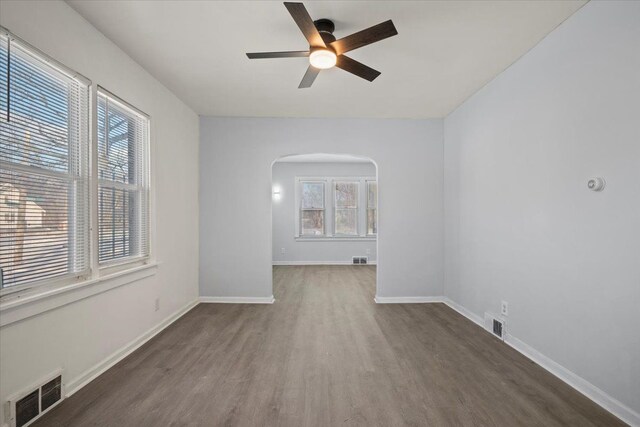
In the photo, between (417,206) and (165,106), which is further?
(417,206)

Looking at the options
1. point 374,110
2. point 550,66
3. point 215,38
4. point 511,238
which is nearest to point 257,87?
point 215,38

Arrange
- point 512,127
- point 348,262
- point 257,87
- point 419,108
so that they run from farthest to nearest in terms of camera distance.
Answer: point 348,262 < point 419,108 < point 257,87 < point 512,127

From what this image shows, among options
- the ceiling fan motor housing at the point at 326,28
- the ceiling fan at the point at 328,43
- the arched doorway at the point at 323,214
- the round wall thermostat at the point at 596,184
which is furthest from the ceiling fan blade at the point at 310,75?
the arched doorway at the point at 323,214

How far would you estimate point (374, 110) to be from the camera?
4.32 meters

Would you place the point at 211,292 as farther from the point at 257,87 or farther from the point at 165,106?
the point at 257,87

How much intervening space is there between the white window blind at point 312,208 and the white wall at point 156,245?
154 inches

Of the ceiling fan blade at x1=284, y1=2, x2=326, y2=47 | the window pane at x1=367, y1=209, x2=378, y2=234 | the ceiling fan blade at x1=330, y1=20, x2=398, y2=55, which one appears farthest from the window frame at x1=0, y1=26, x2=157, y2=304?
the window pane at x1=367, y1=209, x2=378, y2=234

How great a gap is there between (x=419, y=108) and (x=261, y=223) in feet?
9.13

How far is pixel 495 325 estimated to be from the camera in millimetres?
3268

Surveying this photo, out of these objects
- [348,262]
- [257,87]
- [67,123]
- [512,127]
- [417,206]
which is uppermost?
[257,87]

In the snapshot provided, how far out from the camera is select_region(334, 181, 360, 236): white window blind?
8164mm

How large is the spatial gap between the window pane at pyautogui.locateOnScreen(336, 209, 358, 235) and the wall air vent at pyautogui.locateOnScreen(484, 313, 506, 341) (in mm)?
4849

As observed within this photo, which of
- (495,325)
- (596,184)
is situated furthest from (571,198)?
(495,325)

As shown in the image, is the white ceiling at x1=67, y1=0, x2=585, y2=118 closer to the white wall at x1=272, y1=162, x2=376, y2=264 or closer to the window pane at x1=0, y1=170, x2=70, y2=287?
the window pane at x1=0, y1=170, x2=70, y2=287
